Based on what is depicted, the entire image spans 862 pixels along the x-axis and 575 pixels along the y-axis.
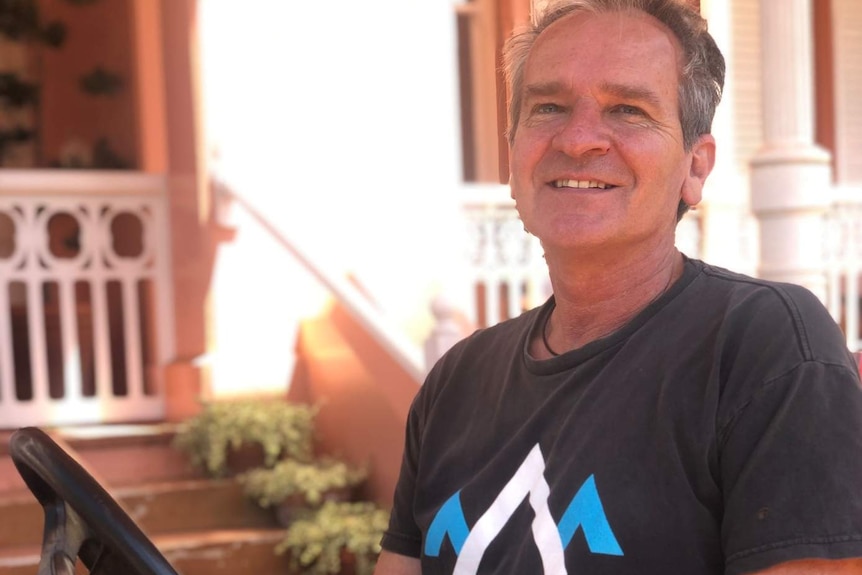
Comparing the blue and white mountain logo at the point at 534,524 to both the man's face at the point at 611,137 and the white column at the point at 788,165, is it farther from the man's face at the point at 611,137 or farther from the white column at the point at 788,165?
the white column at the point at 788,165

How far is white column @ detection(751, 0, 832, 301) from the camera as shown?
4.03 m

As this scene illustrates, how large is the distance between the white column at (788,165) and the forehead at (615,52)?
291cm

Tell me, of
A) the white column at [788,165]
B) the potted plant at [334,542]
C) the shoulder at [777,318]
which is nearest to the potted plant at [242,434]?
the potted plant at [334,542]

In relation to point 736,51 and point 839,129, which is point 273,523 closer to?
point 736,51

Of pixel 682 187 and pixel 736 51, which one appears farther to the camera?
pixel 736 51

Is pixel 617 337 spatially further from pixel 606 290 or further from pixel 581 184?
pixel 581 184

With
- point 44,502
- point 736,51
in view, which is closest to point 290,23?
point 736,51

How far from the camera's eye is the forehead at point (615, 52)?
1293 mm

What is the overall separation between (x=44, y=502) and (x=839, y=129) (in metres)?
7.36

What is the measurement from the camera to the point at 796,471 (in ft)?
3.32

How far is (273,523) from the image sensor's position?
446 centimetres

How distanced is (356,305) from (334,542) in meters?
1.04

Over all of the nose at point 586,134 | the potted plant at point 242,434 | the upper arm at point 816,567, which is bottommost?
the potted plant at point 242,434

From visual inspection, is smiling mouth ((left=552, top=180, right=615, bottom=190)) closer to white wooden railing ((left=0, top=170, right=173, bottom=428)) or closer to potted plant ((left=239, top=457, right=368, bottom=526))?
potted plant ((left=239, top=457, right=368, bottom=526))
